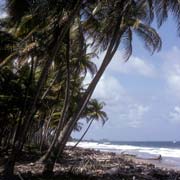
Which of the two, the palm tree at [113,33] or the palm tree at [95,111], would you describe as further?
the palm tree at [95,111]

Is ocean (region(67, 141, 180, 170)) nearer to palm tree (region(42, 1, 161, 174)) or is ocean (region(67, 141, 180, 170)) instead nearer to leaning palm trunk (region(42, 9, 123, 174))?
palm tree (region(42, 1, 161, 174))

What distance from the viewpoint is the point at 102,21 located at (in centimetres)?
2048

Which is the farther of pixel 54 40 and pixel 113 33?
pixel 113 33

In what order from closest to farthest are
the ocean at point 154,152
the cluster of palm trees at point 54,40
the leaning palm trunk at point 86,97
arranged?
the cluster of palm trees at point 54,40
the leaning palm trunk at point 86,97
the ocean at point 154,152

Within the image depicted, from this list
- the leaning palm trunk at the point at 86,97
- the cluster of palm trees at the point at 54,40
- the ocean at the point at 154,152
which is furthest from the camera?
the ocean at the point at 154,152

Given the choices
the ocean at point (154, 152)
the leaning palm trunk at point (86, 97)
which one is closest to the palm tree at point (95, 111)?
the ocean at point (154, 152)

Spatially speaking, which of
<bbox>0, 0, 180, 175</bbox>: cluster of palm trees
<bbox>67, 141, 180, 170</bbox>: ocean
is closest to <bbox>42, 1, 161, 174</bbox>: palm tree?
<bbox>0, 0, 180, 175</bbox>: cluster of palm trees

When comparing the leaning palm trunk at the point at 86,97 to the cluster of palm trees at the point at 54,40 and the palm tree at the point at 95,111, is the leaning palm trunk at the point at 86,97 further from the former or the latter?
the palm tree at the point at 95,111

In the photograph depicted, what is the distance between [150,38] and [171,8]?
222 inches

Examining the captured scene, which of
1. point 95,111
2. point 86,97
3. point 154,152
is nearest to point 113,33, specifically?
point 86,97

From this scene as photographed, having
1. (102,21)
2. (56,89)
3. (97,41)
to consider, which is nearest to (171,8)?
(102,21)

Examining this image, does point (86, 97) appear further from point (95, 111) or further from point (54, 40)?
point (95, 111)

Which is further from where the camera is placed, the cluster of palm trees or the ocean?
the ocean

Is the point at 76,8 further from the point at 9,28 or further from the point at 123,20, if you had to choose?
the point at 9,28
